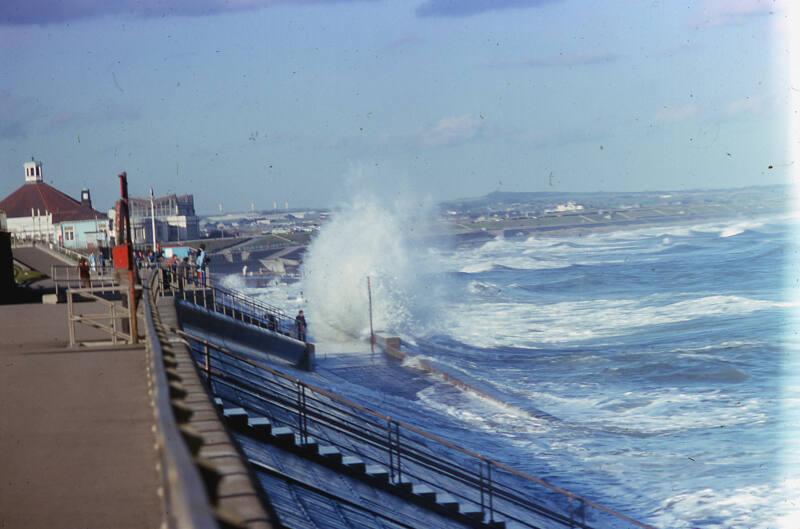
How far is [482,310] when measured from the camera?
48156mm

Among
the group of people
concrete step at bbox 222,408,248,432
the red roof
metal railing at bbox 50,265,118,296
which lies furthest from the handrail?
the red roof

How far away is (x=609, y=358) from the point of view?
94.2 ft

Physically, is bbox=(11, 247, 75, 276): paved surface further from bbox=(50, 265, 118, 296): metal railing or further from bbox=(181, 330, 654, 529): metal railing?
bbox=(181, 330, 654, 529): metal railing

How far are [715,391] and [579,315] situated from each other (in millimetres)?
20704

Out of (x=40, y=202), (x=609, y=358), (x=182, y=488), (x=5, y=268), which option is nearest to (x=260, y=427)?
(x=182, y=488)

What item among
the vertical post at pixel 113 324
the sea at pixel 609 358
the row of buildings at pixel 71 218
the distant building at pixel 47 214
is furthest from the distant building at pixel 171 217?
the vertical post at pixel 113 324

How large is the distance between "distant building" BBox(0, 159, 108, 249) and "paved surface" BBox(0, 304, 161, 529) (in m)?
42.0

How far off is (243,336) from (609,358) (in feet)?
37.0

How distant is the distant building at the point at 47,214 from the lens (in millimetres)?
58781

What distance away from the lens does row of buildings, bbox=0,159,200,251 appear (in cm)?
5656

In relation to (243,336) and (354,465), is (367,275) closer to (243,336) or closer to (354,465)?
Answer: (243,336)

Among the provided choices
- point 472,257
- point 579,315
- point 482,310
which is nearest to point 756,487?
point 579,315

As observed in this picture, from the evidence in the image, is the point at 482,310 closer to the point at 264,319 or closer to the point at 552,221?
the point at 264,319

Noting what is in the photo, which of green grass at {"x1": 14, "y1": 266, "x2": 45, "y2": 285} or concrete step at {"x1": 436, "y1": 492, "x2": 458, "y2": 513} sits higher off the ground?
green grass at {"x1": 14, "y1": 266, "x2": 45, "y2": 285}
